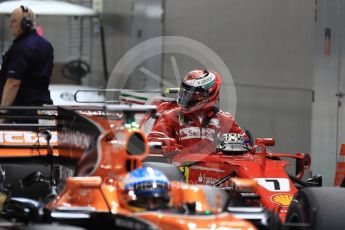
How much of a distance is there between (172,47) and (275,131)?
17.2 ft

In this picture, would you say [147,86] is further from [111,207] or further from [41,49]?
[111,207]

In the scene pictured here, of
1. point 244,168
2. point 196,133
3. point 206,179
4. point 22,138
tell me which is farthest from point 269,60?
point 22,138

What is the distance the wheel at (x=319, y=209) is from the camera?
865 centimetres

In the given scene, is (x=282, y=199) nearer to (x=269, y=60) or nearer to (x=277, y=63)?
(x=277, y=63)

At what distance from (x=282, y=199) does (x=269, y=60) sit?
6191 mm

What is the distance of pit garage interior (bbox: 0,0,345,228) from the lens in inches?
554

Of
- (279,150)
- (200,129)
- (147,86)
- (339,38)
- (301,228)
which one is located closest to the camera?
(301,228)

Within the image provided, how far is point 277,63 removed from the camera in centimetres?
1557

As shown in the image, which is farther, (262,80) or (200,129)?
(262,80)

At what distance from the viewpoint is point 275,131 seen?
15.4m

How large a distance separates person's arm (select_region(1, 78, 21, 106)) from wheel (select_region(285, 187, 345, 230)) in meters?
3.73

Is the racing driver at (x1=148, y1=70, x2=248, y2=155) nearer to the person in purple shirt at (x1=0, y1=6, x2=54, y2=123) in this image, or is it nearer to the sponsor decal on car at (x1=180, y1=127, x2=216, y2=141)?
the sponsor decal on car at (x1=180, y1=127, x2=216, y2=141)

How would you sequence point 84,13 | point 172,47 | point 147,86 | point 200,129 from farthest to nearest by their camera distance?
1. point 84,13
2. point 147,86
3. point 172,47
4. point 200,129

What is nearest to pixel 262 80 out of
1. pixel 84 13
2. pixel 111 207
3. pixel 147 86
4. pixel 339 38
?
pixel 339 38
